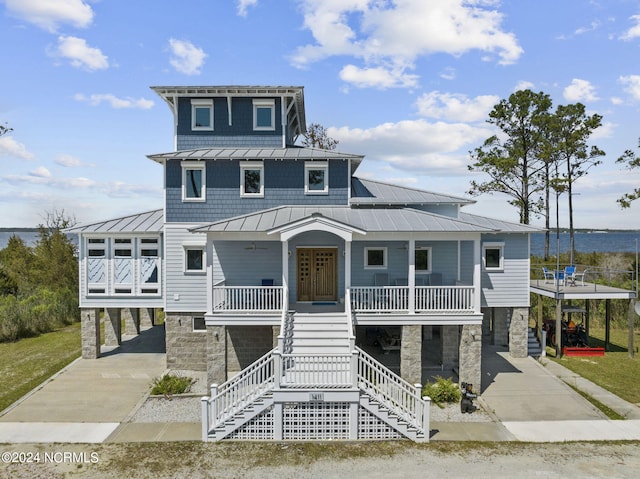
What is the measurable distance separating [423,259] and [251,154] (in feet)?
27.1

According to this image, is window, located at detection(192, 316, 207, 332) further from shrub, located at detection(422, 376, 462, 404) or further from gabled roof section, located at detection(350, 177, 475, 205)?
shrub, located at detection(422, 376, 462, 404)

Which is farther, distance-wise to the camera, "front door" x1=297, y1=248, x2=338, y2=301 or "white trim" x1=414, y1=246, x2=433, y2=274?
"white trim" x1=414, y1=246, x2=433, y2=274

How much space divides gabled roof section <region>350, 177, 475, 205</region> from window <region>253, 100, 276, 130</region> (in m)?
4.56

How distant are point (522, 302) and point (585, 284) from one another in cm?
536

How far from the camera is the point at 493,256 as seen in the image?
18.1 metres

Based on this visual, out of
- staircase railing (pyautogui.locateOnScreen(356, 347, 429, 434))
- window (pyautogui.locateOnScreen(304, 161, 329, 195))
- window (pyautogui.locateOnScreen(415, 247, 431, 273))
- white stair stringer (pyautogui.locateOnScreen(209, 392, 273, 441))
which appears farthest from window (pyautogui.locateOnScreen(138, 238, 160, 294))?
window (pyautogui.locateOnScreen(415, 247, 431, 273))

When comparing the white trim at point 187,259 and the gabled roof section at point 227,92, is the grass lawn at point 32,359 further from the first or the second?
the gabled roof section at point 227,92

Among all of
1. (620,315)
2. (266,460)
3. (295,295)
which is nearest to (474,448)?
(266,460)

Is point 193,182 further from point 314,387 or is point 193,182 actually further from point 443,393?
point 443,393

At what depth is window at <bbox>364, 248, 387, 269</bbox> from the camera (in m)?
16.9

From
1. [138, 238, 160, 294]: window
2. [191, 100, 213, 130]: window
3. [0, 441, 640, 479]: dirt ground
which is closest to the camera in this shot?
[0, 441, 640, 479]: dirt ground

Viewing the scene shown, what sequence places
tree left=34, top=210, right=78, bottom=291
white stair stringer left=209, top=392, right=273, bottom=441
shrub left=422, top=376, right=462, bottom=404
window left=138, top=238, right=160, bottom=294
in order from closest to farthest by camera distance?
1. white stair stringer left=209, top=392, right=273, bottom=441
2. shrub left=422, top=376, right=462, bottom=404
3. window left=138, top=238, right=160, bottom=294
4. tree left=34, top=210, right=78, bottom=291

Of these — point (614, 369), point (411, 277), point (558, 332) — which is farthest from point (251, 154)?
point (614, 369)

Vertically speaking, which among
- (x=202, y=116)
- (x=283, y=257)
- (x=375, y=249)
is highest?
(x=202, y=116)
